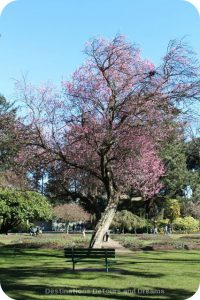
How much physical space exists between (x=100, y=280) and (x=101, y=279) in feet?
0.52

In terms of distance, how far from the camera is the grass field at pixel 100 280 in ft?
27.4

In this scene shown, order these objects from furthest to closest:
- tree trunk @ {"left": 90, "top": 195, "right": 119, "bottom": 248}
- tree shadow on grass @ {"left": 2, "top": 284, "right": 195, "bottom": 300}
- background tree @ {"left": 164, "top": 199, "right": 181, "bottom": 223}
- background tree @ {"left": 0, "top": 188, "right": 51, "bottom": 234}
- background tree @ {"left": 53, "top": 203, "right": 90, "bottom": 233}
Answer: background tree @ {"left": 53, "top": 203, "right": 90, "bottom": 233} < background tree @ {"left": 164, "top": 199, "right": 181, "bottom": 223} < background tree @ {"left": 0, "top": 188, "right": 51, "bottom": 234} < tree trunk @ {"left": 90, "top": 195, "right": 119, "bottom": 248} < tree shadow on grass @ {"left": 2, "top": 284, "right": 195, "bottom": 300}

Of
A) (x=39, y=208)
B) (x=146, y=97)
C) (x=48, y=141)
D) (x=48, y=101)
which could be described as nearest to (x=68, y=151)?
(x=48, y=141)

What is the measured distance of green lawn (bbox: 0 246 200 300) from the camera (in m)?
8.39

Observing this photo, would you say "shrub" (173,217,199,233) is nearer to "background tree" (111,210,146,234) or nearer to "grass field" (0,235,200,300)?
"background tree" (111,210,146,234)

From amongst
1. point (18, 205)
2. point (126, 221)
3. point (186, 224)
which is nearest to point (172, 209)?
point (186, 224)

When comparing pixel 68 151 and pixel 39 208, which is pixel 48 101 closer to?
pixel 68 151

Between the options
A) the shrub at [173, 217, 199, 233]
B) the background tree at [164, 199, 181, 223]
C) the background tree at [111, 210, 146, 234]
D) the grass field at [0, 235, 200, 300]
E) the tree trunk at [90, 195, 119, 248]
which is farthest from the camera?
the shrub at [173, 217, 199, 233]

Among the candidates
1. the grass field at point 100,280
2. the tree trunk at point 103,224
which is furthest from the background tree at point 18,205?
the grass field at point 100,280

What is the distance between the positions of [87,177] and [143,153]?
2977mm

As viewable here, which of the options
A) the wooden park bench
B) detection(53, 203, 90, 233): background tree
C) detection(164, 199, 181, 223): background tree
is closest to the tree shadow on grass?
the wooden park bench

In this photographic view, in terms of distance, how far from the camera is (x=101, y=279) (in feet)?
33.4

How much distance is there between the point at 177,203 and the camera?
4353cm

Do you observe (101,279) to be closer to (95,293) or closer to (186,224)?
(95,293)
